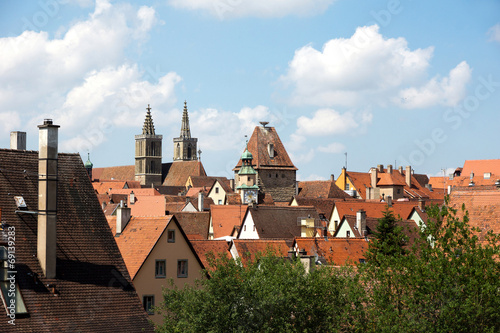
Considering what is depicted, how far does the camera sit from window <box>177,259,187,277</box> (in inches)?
1400

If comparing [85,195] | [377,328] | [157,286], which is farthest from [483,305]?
[157,286]

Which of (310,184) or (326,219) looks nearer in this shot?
(326,219)

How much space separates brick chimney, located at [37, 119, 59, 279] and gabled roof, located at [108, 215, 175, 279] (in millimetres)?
10276

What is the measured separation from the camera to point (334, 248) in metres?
54.2

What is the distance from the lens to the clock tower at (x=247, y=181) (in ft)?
327

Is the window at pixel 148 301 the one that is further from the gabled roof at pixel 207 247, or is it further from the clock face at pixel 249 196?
the clock face at pixel 249 196

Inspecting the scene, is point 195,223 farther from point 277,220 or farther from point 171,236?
point 171,236

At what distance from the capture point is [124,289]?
83.4ft

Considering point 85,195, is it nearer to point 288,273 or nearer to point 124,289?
point 124,289

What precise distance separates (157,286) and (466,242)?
14.7 metres

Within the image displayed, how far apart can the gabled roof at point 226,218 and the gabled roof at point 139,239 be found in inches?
1477

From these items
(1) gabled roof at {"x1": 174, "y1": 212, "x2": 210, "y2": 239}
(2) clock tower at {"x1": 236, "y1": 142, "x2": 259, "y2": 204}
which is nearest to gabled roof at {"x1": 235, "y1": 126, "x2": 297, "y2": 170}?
(2) clock tower at {"x1": 236, "y1": 142, "x2": 259, "y2": 204}

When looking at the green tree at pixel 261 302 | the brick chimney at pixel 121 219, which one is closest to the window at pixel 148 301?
the brick chimney at pixel 121 219

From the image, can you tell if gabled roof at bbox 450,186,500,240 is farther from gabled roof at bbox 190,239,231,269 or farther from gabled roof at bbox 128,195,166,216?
gabled roof at bbox 128,195,166,216
